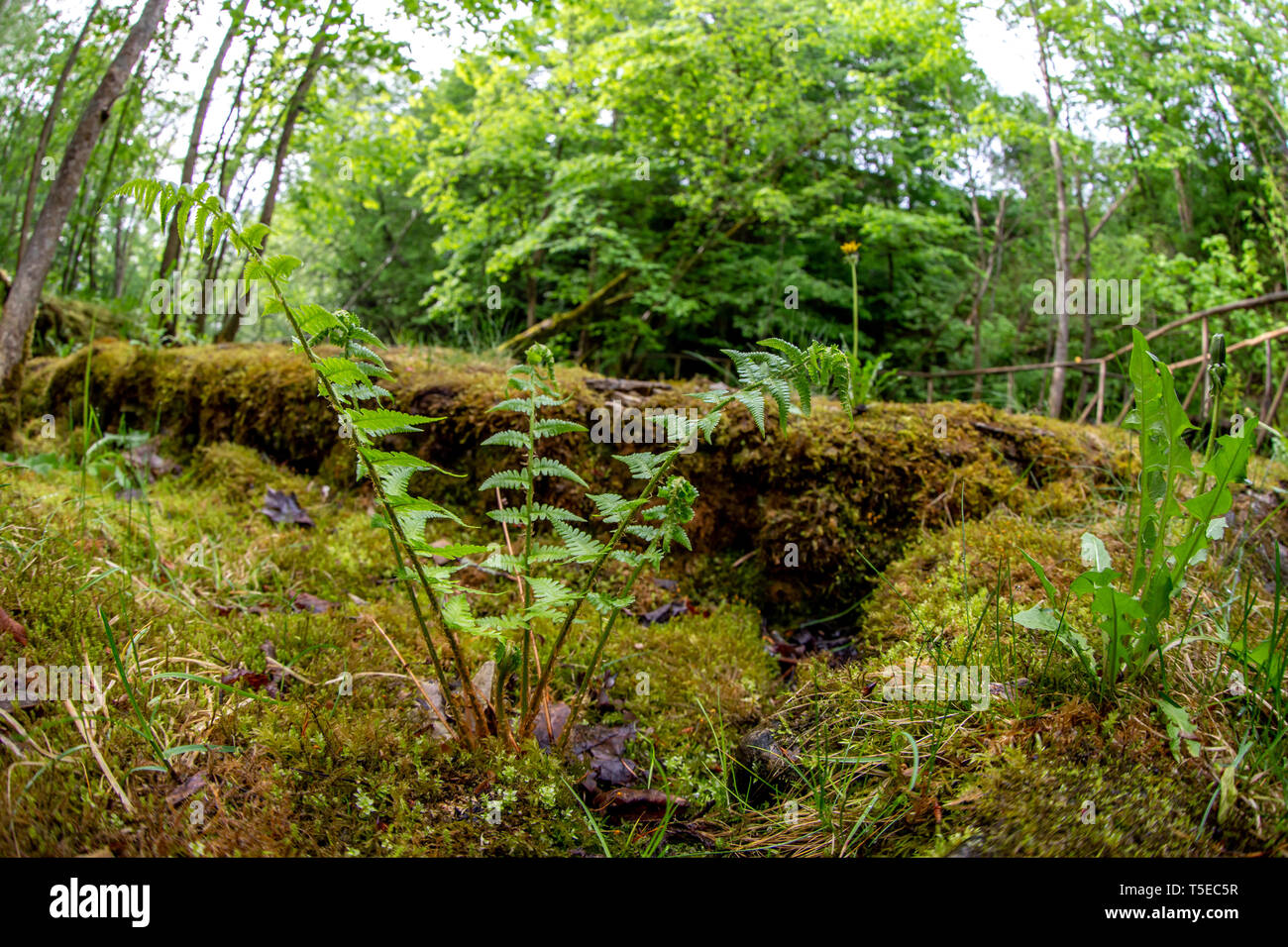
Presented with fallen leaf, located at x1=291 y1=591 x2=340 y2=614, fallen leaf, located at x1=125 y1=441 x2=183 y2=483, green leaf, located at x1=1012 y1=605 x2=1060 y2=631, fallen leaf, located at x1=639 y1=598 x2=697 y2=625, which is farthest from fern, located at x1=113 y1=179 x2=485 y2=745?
fallen leaf, located at x1=125 y1=441 x2=183 y2=483

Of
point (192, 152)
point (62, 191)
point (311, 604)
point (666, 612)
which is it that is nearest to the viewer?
point (311, 604)

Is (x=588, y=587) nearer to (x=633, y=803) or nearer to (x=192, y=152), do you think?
(x=633, y=803)

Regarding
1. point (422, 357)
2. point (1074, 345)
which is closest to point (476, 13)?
point (422, 357)

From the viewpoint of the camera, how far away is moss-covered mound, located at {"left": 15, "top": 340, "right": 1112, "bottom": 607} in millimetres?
2680

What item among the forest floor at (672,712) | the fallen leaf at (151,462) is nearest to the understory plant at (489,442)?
the forest floor at (672,712)

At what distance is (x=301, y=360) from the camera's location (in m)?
3.66

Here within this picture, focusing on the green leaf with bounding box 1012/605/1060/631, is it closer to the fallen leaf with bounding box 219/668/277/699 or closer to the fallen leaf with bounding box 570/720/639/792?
the fallen leaf with bounding box 570/720/639/792

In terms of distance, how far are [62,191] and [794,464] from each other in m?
3.61

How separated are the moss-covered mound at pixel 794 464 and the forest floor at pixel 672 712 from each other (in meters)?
0.03

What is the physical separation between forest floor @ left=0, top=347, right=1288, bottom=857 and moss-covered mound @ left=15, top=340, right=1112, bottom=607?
0.03 metres

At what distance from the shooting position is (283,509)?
298 centimetres

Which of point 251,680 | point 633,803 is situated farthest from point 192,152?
point 633,803

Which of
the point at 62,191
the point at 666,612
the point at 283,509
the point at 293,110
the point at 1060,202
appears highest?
the point at 1060,202

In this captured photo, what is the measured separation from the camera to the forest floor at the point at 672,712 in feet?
4.05
